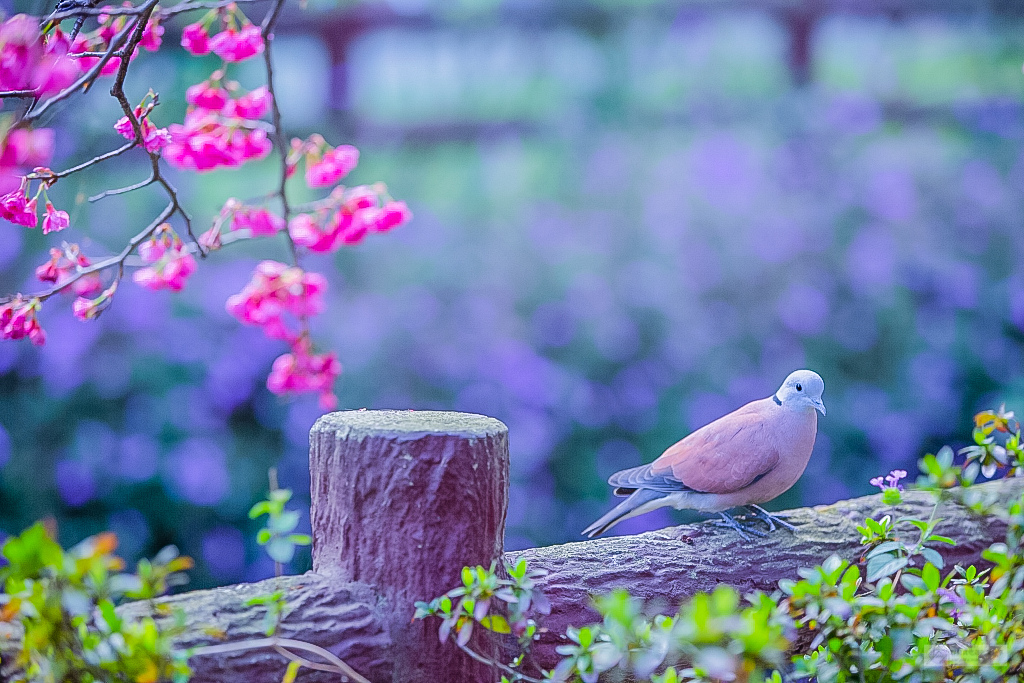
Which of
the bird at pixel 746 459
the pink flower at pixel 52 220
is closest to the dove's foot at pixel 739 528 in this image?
the bird at pixel 746 459

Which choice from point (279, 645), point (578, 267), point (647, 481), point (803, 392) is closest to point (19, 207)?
point (279, 645)

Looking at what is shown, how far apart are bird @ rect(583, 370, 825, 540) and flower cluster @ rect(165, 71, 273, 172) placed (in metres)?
0.69

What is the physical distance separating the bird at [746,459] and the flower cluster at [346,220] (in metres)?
0.51

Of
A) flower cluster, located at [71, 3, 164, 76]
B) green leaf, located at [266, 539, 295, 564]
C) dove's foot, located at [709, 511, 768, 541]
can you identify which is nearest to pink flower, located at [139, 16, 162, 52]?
flower cluster, located at [71, 3, 164, 76]

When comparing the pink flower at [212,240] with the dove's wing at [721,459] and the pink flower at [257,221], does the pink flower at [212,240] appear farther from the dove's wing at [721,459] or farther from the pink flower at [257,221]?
the dove's wing at [721,459]

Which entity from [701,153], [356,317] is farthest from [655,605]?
[701,153]

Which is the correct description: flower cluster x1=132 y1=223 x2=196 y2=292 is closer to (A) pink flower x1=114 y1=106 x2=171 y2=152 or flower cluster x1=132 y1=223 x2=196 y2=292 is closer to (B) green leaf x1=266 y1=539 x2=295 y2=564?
→ (A) pink flower x1=114 y1=106 x2=171 y2=152

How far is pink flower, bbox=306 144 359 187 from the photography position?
1078mm

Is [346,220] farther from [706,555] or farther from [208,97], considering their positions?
[706,555]

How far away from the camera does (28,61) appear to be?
0.64 m

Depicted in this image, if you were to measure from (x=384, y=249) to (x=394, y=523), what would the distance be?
5.03ft

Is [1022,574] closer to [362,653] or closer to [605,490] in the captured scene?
[362,653]

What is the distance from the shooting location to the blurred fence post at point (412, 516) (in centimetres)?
84

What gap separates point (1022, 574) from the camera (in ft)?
2.40
